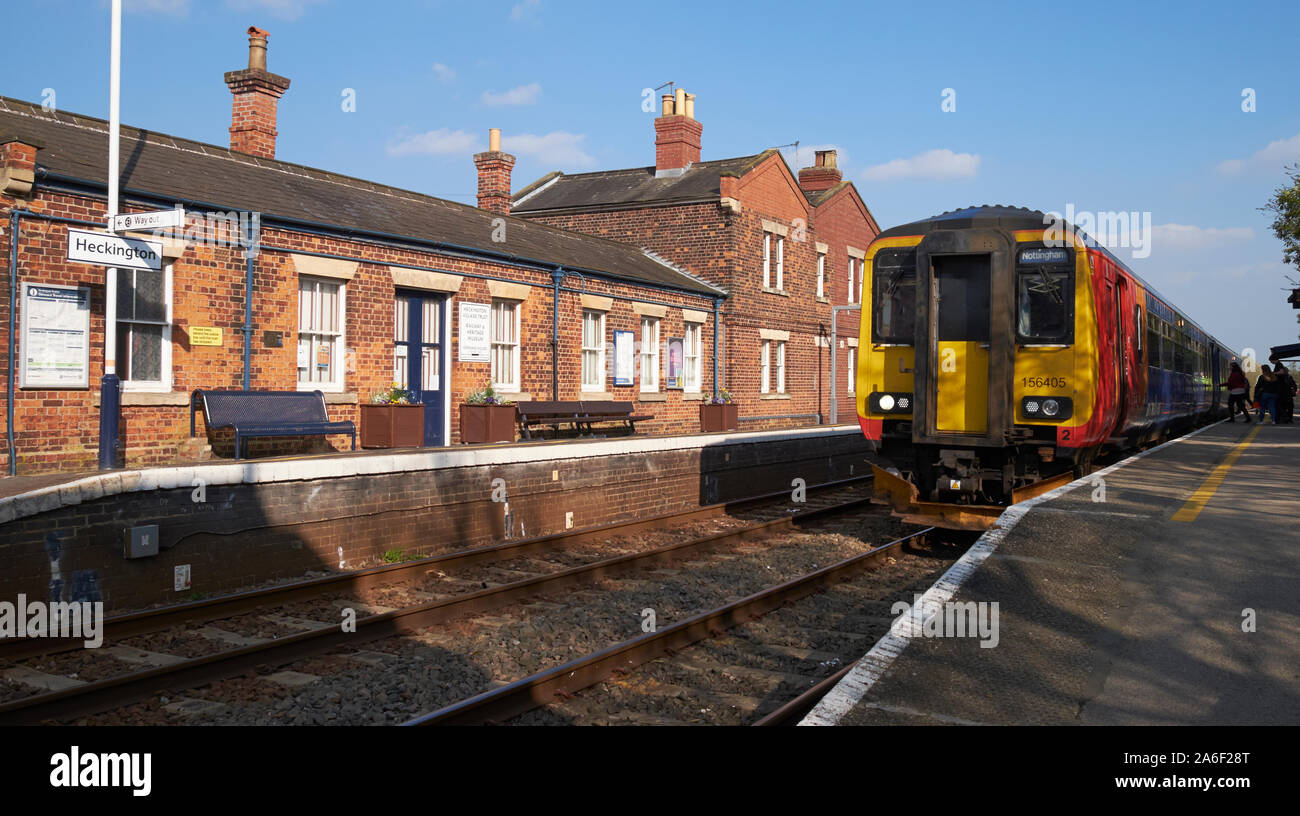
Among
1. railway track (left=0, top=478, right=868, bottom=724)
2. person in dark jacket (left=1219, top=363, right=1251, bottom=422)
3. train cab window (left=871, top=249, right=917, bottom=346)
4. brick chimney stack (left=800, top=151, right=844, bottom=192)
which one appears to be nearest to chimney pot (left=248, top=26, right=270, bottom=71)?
railway track (left=0, top=478, right=868, bottom=724)

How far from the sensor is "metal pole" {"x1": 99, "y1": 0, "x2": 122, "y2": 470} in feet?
33.4

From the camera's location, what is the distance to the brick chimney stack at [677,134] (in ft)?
87.1

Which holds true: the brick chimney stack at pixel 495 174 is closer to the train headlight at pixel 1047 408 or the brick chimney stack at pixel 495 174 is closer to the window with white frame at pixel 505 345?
the window with white frame at pixel 505 345

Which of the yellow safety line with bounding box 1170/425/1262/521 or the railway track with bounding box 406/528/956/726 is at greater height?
the yellow safety line with bounding box 1170/425/1262/521

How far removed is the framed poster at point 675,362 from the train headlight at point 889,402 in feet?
36.3

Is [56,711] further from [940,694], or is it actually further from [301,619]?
[940,694]

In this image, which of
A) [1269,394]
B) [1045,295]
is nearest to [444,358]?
[1045,295]

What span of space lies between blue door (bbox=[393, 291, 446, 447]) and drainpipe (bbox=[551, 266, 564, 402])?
2607 mm

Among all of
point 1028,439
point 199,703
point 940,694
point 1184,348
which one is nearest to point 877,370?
→ point 1028,439

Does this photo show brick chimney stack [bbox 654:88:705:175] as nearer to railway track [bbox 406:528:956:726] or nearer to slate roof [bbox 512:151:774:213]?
slate roof [bbox 512:151:774:213]

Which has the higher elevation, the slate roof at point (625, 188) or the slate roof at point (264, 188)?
the slate roof at point (625, 188)

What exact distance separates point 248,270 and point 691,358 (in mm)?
11777

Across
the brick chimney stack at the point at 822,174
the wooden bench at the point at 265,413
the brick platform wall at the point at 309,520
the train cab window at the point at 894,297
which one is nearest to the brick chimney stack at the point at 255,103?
the wooden bench at the point at 265,413

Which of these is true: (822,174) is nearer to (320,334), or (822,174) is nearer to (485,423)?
(485,423)
